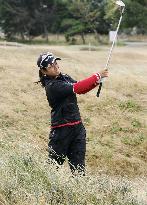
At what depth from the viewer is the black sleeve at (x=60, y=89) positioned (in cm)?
706

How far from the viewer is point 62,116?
727 cm

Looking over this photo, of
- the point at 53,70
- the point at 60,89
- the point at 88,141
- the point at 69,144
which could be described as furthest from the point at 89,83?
the point at 88,141

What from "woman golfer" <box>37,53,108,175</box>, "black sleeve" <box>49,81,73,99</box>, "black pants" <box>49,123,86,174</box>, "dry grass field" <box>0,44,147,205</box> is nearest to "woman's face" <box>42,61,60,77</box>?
"woman golfer" <box>37,53,108,175</box>

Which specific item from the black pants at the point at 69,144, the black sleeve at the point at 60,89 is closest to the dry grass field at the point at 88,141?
the black pants at the point at 69,144

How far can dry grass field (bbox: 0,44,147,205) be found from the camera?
5859 millimetres

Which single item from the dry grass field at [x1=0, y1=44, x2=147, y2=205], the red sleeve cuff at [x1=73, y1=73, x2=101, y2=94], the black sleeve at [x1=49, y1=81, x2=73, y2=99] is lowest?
the dry grass field at [x1=0, y1=44, x2=147, y2=205]

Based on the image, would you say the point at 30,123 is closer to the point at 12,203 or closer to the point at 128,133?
the point at 128,133

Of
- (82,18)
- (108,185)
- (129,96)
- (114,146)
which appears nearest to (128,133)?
(114,146)

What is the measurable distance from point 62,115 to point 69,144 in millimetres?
404

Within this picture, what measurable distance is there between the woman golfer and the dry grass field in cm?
26

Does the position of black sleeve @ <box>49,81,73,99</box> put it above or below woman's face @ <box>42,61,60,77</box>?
below

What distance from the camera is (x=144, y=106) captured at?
15.2m

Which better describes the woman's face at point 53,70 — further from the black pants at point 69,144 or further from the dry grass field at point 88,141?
the dry grass field at point 88,141

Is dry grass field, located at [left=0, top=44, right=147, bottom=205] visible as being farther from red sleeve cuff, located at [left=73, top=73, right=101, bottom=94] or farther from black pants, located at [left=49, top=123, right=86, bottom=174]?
red sleeve cuff, located at [left=73, top=73, right=101, bottom=94]
